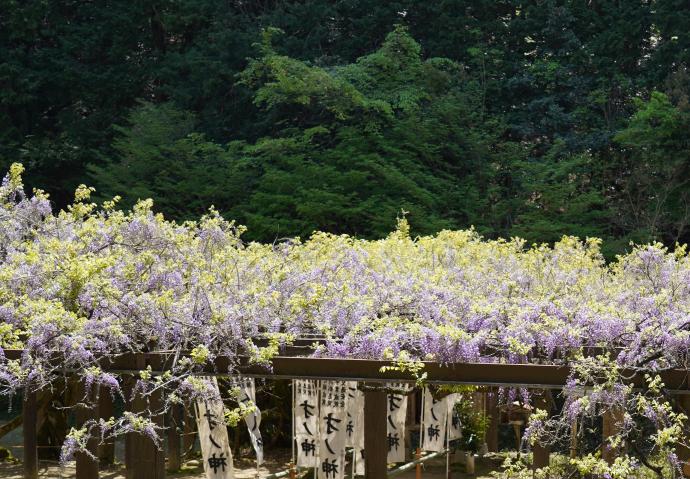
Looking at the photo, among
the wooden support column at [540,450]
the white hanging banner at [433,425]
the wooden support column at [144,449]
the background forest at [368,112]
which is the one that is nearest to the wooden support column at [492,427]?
the white hanging banner at [433,425]

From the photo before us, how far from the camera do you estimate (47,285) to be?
665 cm

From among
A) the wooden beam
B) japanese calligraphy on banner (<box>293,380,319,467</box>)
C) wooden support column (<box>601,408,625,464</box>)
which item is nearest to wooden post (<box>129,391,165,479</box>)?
the wooden beam

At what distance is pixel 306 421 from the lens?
765cm

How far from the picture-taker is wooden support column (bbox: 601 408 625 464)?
5.60m

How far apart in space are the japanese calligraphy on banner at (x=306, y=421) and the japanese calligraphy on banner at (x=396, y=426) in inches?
48.1

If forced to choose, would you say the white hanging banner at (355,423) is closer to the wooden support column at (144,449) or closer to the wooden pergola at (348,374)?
the wooden pergola at (348,374)

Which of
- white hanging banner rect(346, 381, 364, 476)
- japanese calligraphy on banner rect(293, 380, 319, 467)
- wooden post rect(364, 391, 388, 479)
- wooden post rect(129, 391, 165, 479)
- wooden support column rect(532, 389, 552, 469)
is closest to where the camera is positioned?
wooden post rect(129, 391, 165, 479)

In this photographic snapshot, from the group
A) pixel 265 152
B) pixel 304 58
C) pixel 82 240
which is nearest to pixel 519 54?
pixel 304 58

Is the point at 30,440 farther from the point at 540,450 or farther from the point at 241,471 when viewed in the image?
the point at 540,450

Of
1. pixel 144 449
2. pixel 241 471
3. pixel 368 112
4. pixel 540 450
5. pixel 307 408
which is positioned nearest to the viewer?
pixel 144 449

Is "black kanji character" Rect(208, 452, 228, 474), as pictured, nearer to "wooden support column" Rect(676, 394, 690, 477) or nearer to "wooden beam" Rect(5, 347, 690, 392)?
"wooden beam" Rect(5, 347, 690, 392)

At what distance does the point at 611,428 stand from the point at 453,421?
3.98 meters

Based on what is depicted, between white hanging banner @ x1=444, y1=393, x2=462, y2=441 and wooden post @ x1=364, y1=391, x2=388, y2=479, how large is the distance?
275 cm

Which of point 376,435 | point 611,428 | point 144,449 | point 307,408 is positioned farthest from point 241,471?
point 611,428
